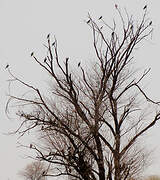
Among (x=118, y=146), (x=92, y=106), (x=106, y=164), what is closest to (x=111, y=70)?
(x=92, y=106)

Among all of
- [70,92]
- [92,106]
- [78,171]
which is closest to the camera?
[78,171]

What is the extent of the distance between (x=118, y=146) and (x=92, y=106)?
138 cm

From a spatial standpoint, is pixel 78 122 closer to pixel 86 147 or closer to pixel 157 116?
pixel 86 147

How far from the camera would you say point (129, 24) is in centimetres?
599

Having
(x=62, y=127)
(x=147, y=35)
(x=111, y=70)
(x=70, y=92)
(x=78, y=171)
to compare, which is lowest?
(x=78, y=171)

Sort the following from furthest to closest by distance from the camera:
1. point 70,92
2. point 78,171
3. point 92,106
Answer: point 92,106, point 70,92, point 78,171

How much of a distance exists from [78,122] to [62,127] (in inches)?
25.3

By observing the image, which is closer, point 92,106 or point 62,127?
point 62,127

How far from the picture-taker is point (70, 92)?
5.75 meters

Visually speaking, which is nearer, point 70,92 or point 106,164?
point 106,164

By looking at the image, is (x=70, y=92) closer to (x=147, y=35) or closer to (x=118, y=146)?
(x=118, y=146)

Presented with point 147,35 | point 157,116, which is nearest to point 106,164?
point 157,116

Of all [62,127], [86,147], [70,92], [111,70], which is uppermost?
[111,70]

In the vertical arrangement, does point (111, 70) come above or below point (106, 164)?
above
